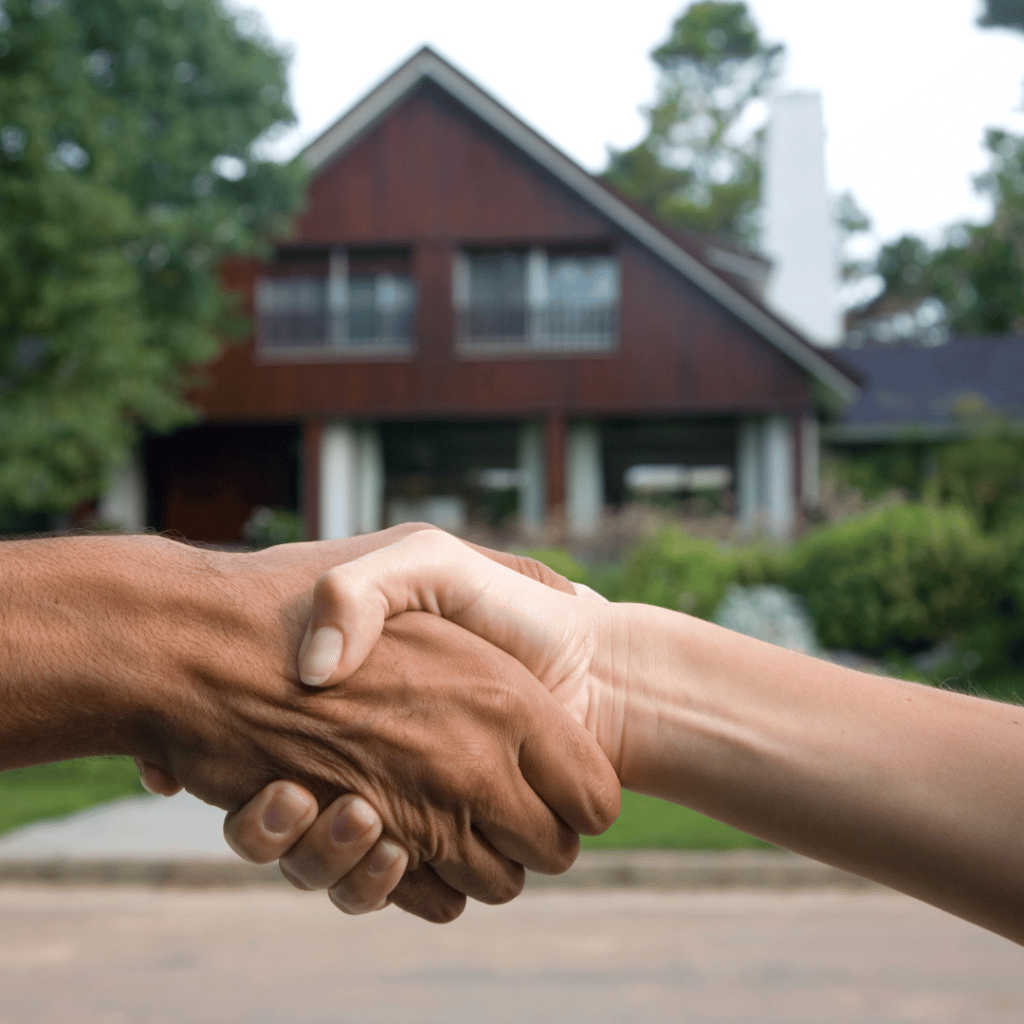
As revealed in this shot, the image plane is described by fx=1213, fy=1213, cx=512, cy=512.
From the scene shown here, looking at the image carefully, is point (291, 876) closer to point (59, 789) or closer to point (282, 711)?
point (282, 711)

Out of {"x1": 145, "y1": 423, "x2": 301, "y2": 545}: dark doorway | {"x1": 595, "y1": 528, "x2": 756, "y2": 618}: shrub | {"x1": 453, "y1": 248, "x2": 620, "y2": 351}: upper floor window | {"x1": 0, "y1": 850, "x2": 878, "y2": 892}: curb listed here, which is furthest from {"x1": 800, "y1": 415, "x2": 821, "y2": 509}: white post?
{"x1": 0, "y1": 850, "x2": 878, "y2": 892}: curb

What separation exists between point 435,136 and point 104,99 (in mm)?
6427

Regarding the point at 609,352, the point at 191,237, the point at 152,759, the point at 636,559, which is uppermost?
the point at 191,237

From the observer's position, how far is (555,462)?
22.5 metres

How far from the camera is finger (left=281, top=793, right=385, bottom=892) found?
2146mm

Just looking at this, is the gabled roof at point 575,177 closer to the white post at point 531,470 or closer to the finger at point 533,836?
the white post at point 531,470

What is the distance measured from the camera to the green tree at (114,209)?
17.2 metres

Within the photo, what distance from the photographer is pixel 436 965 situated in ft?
19.4

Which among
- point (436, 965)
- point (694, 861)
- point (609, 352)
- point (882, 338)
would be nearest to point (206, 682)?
point (436, 965)

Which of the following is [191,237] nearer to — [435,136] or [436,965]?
[435,136]

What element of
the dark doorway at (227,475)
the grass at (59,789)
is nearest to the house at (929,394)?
the dark doorway at (227,475)

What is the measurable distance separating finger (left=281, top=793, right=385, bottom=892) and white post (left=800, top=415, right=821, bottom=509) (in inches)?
746

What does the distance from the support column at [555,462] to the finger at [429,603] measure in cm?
1995

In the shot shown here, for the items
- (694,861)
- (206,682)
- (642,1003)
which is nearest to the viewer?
(206,682)
